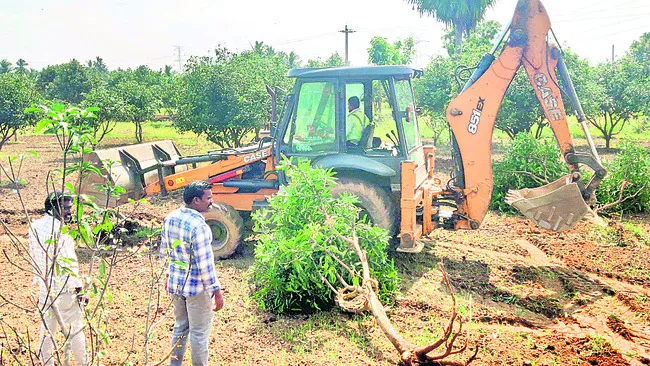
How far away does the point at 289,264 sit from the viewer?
566cm

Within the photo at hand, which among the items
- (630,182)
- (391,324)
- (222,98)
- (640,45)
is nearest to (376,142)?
(391,324)

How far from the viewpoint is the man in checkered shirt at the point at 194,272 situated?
13.4 feet

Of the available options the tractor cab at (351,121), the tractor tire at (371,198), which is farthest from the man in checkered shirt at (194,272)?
the tractor tire at (371,198)

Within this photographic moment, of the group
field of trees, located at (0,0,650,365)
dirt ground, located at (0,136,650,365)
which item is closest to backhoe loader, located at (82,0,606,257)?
field of trees, located at (0,0,650,365)

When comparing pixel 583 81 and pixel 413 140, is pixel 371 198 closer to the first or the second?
pixel 413 140

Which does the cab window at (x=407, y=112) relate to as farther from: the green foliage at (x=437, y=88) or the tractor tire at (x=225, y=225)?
the green foliage at (x=437, y=88)

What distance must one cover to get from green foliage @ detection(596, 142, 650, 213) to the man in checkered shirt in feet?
26.7

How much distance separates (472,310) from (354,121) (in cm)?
272

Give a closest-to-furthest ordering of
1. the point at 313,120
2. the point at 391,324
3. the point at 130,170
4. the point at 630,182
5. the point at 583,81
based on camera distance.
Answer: the point at 391,324 → the point at 313,120 → the point at 130,170 → the point at 630,182 → the point at 583,81

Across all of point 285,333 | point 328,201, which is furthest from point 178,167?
point 285,333

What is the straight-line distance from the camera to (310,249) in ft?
18.0

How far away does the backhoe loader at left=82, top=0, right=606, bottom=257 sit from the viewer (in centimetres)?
655

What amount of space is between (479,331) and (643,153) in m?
6.51

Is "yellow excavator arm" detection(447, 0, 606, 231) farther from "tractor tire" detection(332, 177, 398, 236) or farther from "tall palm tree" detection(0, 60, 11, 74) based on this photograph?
"tall palm tree" detection(0, 60, 11, 74)
